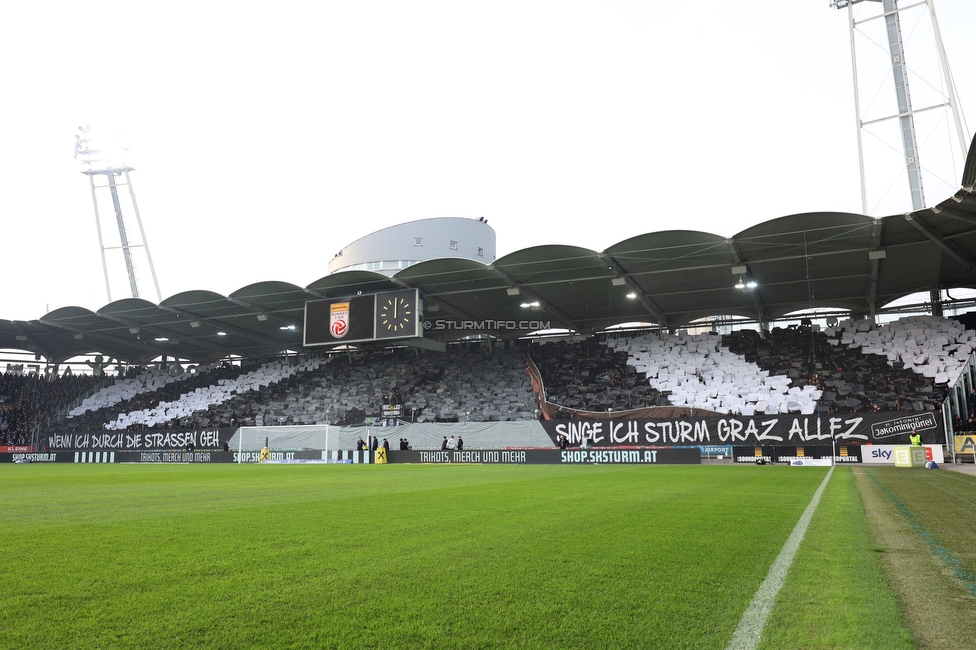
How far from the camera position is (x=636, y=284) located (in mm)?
29781

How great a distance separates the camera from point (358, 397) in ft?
122

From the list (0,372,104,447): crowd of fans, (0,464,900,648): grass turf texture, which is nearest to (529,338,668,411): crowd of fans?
(0,464,900,648): grass turf texture

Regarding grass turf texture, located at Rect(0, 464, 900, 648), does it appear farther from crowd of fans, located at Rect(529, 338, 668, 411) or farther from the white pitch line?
crowd of fans, located at Rect(529, 338, 668, 411)

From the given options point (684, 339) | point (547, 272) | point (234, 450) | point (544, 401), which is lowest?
point (234, 450)

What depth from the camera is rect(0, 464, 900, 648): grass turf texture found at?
8.86 ft

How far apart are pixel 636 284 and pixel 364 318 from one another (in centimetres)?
1269

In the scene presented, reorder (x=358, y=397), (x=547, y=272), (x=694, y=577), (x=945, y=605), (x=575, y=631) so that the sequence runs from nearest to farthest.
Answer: (x=575, y=631) < (x=945, y=605) < (x=694, y=577) < (x=547, y=272) < (x=358, y=397)

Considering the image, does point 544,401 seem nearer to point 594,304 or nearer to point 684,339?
point 594,304

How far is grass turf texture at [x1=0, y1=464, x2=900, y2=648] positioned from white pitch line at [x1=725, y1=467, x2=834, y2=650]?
2.4 inches

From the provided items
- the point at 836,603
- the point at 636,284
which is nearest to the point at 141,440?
the point at 636,284

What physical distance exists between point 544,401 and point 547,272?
7.31 metres

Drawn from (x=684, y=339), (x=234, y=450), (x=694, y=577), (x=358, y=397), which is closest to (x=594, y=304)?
(x=684, y=339)

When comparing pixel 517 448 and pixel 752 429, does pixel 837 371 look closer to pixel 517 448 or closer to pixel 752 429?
pixel 752 429

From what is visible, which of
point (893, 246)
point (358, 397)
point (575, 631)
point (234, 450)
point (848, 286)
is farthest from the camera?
point (358, 397)
